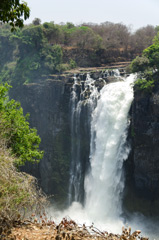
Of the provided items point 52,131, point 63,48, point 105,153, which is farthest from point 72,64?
point 105,153

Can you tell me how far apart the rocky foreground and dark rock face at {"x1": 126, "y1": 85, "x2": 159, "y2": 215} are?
543 inches

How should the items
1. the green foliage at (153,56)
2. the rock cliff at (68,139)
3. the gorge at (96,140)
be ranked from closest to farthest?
the rock cliff at (68,139)
the gorge at (96,140)
the green foliage at (153,56)

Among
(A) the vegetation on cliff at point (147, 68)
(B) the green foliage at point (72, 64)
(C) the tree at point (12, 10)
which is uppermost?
(B) the green foliage at point (72, 64)

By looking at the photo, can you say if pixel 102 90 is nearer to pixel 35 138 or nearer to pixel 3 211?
pixel 35 138

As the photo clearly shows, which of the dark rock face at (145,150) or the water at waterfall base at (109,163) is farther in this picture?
the water at waterfall base at (109,163)

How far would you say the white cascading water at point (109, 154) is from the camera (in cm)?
1909

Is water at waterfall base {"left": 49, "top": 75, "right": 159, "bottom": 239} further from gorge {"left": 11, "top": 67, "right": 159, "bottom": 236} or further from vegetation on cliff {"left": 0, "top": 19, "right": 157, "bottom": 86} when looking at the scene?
vegetation on cliff {"left": 0, "top": 19, "right": 157, "bottom": 86}

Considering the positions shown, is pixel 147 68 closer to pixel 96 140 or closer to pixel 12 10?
pixel 96 140

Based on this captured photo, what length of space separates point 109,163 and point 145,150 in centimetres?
276

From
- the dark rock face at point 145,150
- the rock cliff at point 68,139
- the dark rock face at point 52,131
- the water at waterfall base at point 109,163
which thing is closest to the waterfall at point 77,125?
the rock cliff at point 68,139

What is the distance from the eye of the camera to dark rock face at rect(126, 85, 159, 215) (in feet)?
58.8

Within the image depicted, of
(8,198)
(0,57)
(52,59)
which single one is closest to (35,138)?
(8,198)

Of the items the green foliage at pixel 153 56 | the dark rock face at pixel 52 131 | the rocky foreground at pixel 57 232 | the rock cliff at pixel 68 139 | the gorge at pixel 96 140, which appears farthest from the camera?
the dark rock face at pixel 52 131

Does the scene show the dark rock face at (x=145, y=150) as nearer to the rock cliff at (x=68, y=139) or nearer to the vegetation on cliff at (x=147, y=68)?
the rock cliff at (x=68, y=139)
